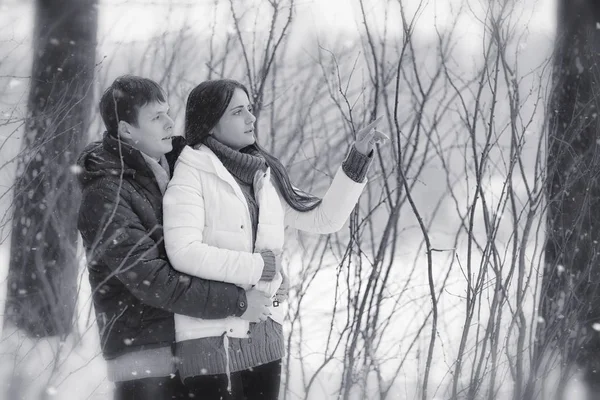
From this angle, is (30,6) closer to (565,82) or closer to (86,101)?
(86,101)

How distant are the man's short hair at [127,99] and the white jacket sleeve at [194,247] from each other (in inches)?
7.8

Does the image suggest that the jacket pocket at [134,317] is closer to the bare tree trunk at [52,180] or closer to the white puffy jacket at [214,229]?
the white puffy jacket at [214,229]

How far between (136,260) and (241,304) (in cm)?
27

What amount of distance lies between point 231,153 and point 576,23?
1861mm

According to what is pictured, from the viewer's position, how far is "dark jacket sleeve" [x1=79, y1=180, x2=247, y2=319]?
170 centimetres

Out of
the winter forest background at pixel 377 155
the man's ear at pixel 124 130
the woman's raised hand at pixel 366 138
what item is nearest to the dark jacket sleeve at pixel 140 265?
the man's ear at pixel 124 130

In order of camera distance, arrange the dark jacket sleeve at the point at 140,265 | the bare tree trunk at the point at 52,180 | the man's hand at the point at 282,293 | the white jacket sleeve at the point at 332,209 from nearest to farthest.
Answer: the dark jacket sleeve at the point at 140,265, the man's hand at the point at 282,293, the white jacket sleeve at the point at 332,209, the bare tree trunk at the point at 52,180

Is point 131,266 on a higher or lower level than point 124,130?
lower

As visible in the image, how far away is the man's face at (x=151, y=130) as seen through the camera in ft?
6.00

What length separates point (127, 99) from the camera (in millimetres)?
1829

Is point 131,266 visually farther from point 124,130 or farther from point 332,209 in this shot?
point 332,209

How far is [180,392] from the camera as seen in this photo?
70.4 inches

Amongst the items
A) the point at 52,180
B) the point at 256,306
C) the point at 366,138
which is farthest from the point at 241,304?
the point at 52,180

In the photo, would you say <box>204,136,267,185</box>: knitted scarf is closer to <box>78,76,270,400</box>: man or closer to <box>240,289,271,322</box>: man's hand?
<box>78,76,270,400</box>: man
